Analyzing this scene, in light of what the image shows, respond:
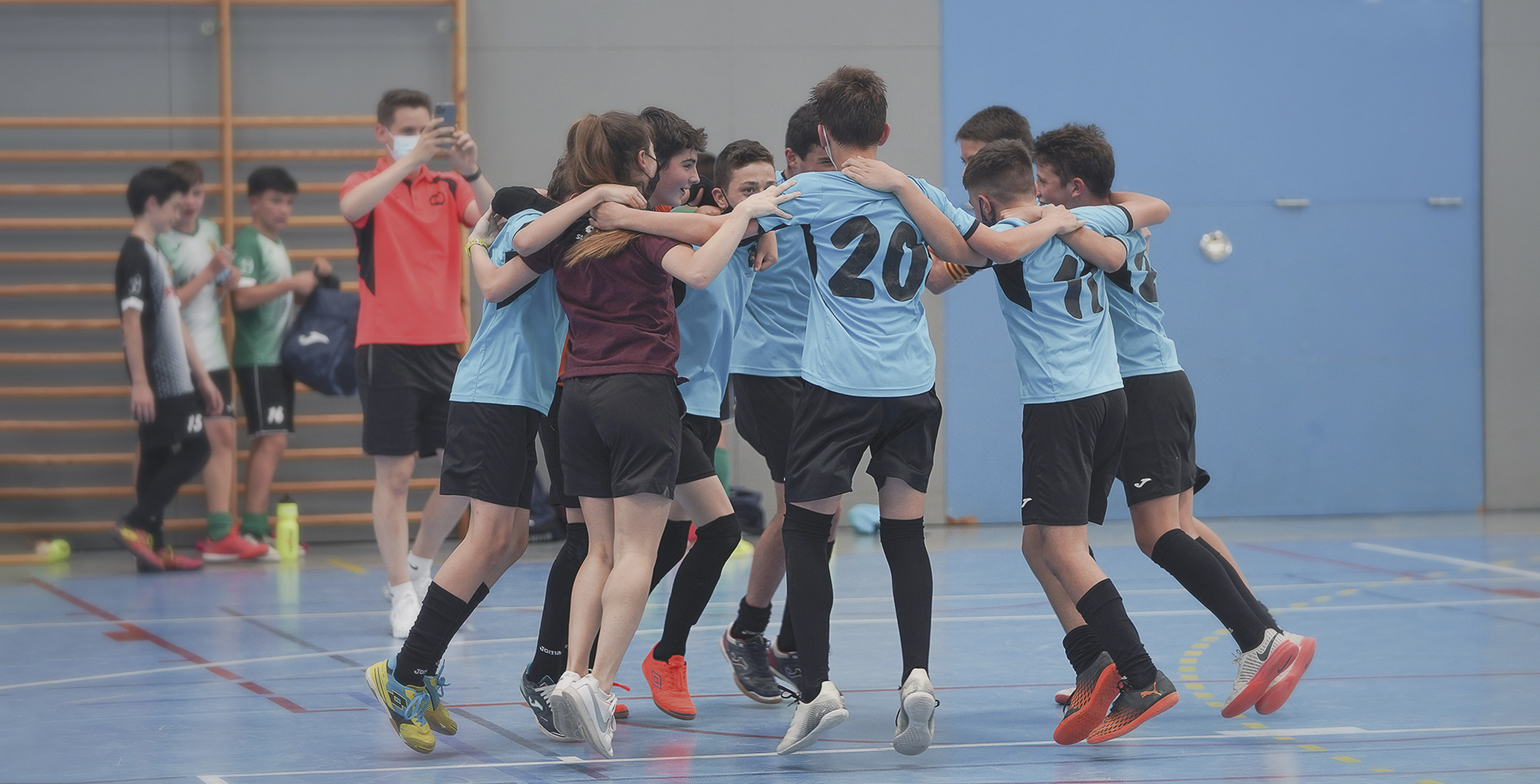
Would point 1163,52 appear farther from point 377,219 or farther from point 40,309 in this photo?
point 40,309

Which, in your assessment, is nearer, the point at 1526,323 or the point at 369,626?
the point at 369,626

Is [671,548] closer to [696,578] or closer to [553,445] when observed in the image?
[696,578]

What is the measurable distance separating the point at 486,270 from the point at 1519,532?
6684 mm

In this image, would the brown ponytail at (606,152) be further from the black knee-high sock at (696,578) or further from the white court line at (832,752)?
the white court line at (832,752)

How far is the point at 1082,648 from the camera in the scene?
3.70 m

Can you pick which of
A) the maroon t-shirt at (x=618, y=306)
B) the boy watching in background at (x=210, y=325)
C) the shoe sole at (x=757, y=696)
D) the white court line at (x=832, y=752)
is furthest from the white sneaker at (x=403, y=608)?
the boy watching in background at (x=210, y=325)

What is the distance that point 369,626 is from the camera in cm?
543

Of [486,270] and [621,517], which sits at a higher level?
[486,270]

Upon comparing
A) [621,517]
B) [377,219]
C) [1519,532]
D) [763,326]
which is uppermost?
[377,219]

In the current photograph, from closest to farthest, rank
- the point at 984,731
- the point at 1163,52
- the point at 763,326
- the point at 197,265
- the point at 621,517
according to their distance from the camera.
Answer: the point at 621,517
the point at 984,731
the point at 763,326
the point at 197,265
the point at 1163,52

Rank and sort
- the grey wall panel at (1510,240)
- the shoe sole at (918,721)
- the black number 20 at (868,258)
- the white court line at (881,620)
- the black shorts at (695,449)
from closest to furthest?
1. the shoe sole at (918,721)
2. the black number 20 at (868,258)
3. the black shorts at (695,449)
4. the white court line at (881,620)
5. the grey wall panel at (1510,240)

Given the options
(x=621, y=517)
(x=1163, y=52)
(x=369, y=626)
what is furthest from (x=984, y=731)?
(x=1163, y=52)

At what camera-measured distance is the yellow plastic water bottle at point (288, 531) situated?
771 centimetres

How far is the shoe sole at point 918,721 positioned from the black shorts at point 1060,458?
22.4 inches
